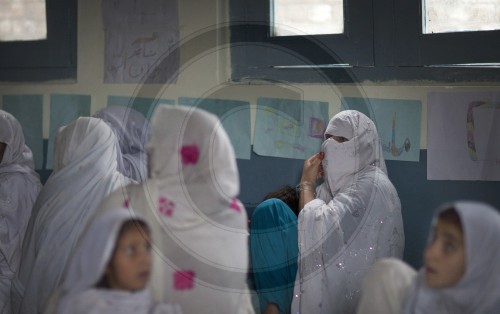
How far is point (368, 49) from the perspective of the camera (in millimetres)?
1619

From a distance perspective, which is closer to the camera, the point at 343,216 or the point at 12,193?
the point at 343,216

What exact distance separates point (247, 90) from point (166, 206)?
34cm

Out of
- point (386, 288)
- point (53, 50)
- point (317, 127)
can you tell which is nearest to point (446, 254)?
point (386, 288)

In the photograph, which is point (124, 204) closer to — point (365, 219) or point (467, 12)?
point (365, 219)

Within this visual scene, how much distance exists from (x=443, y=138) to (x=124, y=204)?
2.16ft

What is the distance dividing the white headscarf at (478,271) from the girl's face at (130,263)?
0.54 meters

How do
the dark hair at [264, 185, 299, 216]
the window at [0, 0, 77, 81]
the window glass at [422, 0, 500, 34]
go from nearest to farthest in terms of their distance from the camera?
the window glass at [422, 0, 500, 34], the dark hair at [264, 185, 299, 216], the window at [0, 0, 77, 81]

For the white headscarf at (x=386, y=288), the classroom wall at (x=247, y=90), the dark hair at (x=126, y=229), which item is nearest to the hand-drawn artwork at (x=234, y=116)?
the classroom wall at (x=247, y=90)

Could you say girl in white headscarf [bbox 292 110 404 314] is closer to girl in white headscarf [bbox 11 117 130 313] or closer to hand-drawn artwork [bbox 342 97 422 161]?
hand-drawn artwork [bbox 342 97 422 161]

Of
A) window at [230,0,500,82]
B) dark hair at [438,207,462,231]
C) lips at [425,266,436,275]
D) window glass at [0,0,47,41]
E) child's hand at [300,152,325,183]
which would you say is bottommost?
lips at [425,266,436,275]

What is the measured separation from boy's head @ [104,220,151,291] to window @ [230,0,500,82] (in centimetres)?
42

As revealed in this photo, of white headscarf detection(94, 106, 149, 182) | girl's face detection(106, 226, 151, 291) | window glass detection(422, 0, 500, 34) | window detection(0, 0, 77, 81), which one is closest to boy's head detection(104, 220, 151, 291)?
girl's face detection(106, 226, 151, 291)

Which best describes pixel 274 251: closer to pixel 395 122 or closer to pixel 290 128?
pixel 290 128

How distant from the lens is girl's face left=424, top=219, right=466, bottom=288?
134 centimetres
